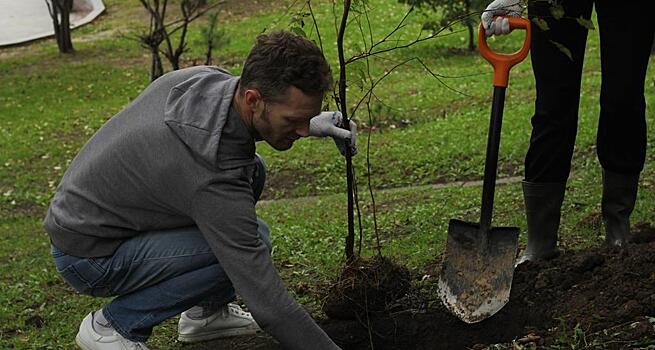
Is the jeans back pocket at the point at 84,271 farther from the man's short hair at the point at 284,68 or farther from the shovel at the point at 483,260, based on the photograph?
the shovel at the point at 483,260

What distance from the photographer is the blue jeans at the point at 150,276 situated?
360cm

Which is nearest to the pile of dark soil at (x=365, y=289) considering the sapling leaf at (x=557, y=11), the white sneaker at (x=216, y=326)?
the white sneaker at (x=216, y=326)

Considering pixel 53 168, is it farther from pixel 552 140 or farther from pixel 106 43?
pixel 106 43

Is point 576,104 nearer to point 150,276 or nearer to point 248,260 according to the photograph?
point 248,260

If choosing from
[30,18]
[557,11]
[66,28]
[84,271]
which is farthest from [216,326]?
[30,18]

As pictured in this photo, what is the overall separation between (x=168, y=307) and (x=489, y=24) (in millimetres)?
1587

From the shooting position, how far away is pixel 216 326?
4.23 metres

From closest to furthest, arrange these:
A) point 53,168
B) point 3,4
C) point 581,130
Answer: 1. point 581,130
2. point 53,168
3. point 3,4

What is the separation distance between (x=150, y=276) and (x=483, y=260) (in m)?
1.31

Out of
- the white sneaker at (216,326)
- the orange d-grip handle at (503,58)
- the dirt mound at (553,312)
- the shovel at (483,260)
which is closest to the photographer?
the dirt mound at (553,312)

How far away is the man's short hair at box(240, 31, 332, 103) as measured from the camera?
10.2 ft

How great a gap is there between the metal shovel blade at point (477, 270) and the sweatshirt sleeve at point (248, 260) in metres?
0.89

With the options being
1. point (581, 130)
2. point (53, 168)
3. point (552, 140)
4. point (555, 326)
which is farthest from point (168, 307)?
point (53, 168)

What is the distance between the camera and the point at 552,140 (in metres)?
4.20
